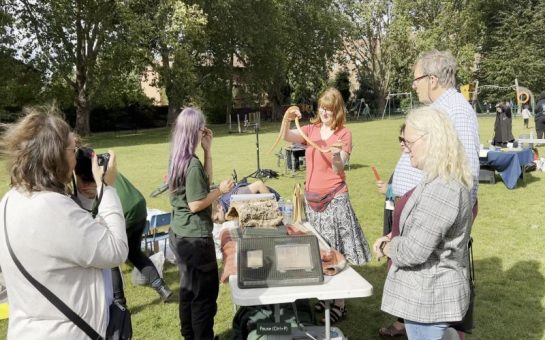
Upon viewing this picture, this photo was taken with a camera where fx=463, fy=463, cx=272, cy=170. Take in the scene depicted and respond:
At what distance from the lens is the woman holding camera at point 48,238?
→ 1.64 m

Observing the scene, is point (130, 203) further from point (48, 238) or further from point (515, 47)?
point (515, 47)

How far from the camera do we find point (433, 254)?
2.10 metres

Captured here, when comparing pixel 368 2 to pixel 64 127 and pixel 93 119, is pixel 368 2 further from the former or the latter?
pixel 64 127

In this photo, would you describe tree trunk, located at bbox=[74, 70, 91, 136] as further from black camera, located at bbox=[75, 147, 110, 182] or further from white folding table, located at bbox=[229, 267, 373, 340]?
white folding table, located at bbox=[229, 267, 373, 340]

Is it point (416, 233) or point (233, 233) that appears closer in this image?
point (416, 233)

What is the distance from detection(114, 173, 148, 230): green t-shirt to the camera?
3.96m

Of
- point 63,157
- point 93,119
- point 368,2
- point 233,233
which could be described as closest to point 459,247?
point 233,233

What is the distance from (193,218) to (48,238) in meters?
1.47

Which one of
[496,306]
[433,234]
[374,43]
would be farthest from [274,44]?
[433,234]

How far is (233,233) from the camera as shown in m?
3.09

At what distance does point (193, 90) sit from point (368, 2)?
21294 mm

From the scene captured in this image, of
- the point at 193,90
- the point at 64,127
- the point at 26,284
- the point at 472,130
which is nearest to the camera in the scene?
the point at 26,284

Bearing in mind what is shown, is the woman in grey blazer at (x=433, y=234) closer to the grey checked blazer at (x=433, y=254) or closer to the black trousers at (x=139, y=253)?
the grey checked blazer at (x=433, y=254)

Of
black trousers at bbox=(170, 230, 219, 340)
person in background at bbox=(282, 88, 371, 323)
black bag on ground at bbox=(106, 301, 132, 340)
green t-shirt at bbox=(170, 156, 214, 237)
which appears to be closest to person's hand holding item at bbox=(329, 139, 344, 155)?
person in background at bbox=(282, 88, 371, 323)
